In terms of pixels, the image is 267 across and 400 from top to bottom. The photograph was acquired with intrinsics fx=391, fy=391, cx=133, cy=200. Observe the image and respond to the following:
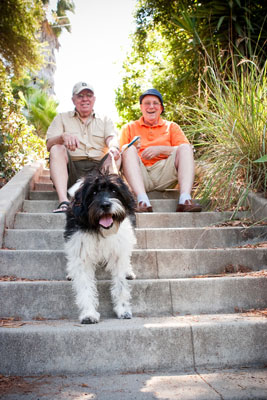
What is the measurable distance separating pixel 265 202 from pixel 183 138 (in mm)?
1468

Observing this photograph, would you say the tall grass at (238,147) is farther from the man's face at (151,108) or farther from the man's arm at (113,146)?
the man's arm at (113,146)

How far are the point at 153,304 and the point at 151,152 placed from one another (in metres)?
2.29

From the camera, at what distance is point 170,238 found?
148 inches

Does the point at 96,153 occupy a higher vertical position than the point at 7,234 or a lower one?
higher

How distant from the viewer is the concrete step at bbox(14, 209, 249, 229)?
4008 mm

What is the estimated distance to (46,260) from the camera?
3.24 meters

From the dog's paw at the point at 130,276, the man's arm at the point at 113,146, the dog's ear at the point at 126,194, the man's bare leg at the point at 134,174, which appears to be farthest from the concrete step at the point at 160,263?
the man's arm at the point at 113,146

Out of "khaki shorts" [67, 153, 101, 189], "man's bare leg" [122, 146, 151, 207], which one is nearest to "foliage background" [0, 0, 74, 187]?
"khaki shorts" [67, 153, 101, 189]

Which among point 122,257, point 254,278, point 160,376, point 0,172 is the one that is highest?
point 0,172

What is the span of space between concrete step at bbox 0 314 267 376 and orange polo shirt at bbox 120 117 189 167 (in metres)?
2.76

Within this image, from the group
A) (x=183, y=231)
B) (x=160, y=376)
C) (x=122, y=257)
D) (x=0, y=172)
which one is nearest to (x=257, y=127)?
(x=183, y=231)

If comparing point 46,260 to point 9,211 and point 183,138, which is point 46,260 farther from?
point 183,138

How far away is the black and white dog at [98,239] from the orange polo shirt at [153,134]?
7.00 ft

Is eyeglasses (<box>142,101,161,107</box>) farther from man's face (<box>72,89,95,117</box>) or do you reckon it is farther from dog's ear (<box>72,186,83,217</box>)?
dog's ear (<box>72,186,83,217</box>)
